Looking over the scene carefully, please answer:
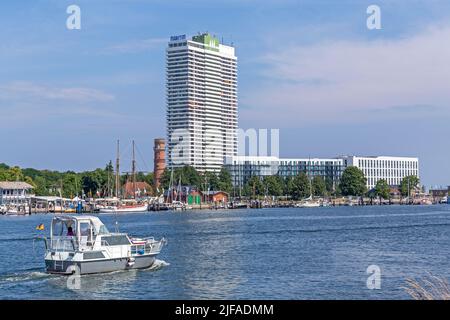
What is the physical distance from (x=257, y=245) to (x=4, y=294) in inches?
1487

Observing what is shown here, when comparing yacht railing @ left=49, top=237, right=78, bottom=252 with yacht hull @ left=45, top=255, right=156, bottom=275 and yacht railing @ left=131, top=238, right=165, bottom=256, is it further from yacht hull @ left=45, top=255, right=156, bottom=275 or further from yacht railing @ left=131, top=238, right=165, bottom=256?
yacht railing @ left=131, top=238, right=165, bottom=256

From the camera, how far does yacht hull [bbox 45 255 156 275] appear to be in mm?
48250

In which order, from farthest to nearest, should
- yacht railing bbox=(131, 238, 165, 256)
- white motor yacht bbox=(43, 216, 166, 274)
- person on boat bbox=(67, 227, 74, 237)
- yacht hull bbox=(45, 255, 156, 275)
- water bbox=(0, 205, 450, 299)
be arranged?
yacht railing bbox=(131, 238, 165, 256), person on boat bbox=(67, 227, 74, 237), white motor yacht bbox=(43, 216, 166, 274), yacht hull bbox=(45, 255, 156, 275), water bbox=(0, 205, 450, 299)

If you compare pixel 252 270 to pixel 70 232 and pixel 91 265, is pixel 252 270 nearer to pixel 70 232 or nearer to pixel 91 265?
pixel 91 265

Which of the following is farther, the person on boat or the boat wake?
the person on boat

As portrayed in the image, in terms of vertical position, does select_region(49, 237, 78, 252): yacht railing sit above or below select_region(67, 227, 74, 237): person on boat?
below

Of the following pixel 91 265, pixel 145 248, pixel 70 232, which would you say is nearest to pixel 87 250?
pixel 91 265

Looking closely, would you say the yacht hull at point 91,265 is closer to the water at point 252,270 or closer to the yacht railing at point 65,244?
→ the water at point 252,270

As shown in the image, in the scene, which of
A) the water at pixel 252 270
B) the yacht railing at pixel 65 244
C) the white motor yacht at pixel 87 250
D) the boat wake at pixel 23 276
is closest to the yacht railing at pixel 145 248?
the white motor yacht at pixel 87 250

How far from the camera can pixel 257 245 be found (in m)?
75.5

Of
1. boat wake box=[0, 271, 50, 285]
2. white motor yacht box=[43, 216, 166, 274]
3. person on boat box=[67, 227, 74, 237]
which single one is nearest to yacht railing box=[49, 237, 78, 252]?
white motor yacht box=[43, 216, 166, 274]

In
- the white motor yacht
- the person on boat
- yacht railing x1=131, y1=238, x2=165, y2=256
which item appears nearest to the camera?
the white motor yacht

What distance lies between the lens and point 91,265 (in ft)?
160
